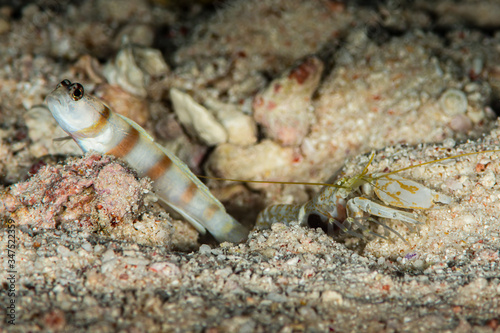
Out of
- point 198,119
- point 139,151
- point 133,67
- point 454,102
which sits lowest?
point 454,102

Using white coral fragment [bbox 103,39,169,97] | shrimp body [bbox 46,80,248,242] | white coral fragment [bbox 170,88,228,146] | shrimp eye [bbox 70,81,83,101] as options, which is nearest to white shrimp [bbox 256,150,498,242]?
shrimp body [bbox 46,80,248,242]

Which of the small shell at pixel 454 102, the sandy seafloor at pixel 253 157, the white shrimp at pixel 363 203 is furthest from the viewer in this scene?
the small shell at pixel 454 102

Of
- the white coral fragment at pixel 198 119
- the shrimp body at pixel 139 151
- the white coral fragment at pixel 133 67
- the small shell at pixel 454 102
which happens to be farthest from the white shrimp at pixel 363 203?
the white coral fragment at pixel 133 67

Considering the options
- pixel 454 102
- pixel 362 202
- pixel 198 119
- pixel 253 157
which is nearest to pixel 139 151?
pixel 198 119

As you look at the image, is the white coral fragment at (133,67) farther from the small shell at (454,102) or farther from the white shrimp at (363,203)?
the small shell at (454,102)

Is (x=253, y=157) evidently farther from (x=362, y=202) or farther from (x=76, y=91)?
(x=76, y=91)

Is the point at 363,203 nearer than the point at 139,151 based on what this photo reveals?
Yes

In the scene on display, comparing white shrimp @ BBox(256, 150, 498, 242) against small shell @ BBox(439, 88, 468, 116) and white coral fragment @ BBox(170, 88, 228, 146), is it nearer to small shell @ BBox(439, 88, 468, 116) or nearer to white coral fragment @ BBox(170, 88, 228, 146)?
white coral fragment @ BBox(170, 88, 228, 146)
